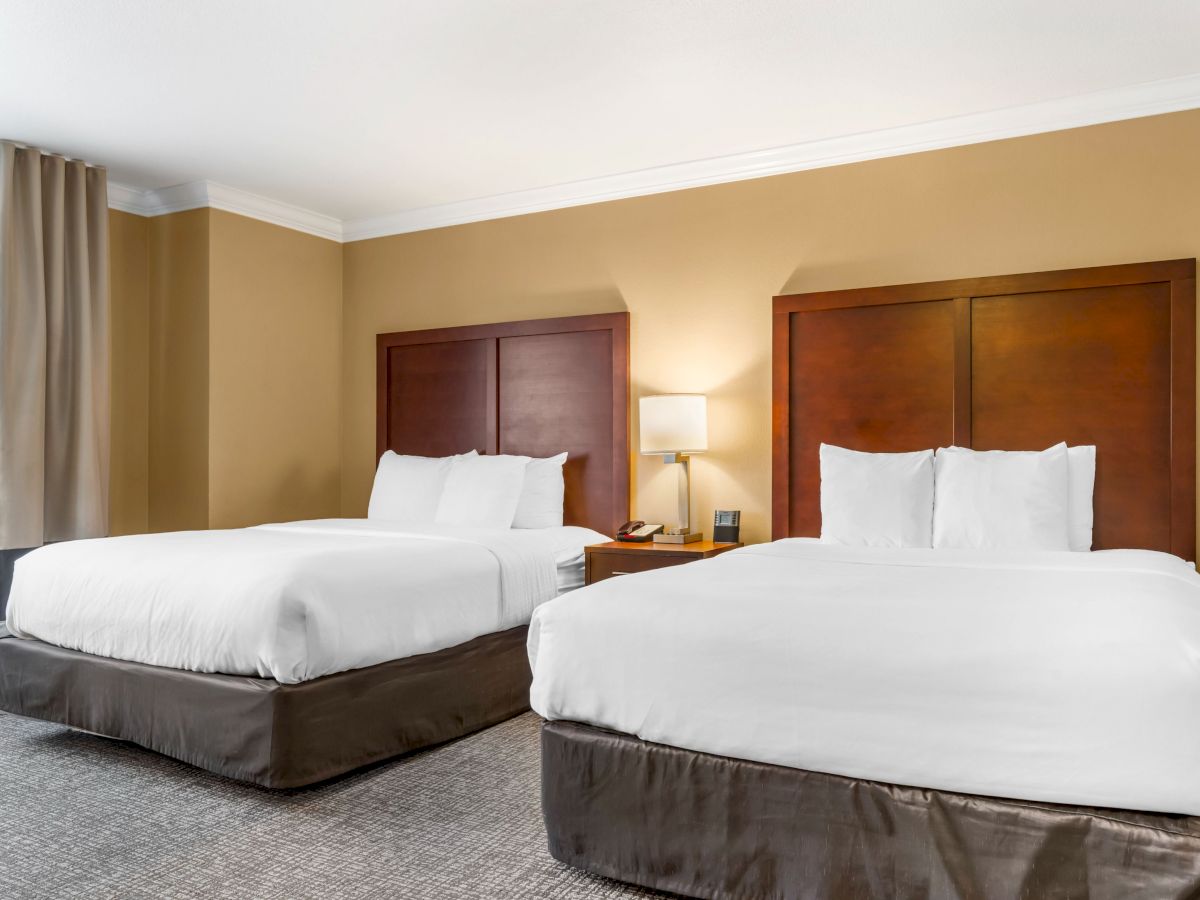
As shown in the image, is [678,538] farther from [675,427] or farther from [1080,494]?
[1080,494]

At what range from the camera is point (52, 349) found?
4602mm

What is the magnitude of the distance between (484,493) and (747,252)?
1.81 m

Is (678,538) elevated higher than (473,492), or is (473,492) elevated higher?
(473,492)

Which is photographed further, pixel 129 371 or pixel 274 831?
pixel 129 371

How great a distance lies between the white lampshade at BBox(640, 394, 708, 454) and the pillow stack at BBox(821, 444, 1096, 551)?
73 centimetres

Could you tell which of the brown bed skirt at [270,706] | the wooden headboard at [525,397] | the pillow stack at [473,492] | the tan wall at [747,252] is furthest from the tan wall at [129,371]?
the brown bed skirt at [270,706]

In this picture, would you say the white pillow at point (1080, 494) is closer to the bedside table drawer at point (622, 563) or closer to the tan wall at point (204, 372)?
the bedside table drawer at point (622, 563)

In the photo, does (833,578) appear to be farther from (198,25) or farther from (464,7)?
(198,25)

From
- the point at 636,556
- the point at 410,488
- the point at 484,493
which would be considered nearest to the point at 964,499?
the point at 636,556

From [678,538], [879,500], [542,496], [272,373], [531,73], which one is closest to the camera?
[531,73]

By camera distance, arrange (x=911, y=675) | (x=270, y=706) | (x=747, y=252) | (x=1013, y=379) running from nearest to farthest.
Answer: (x=911, y=675)
(x=270, y=706)
(x=1013, y=379)
(x=747, y=252)

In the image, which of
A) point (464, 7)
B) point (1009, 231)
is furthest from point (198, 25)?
point (1009, 231)

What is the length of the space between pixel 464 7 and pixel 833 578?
2.22m

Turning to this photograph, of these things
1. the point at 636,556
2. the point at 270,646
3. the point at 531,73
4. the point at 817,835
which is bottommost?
the point at 817,835
